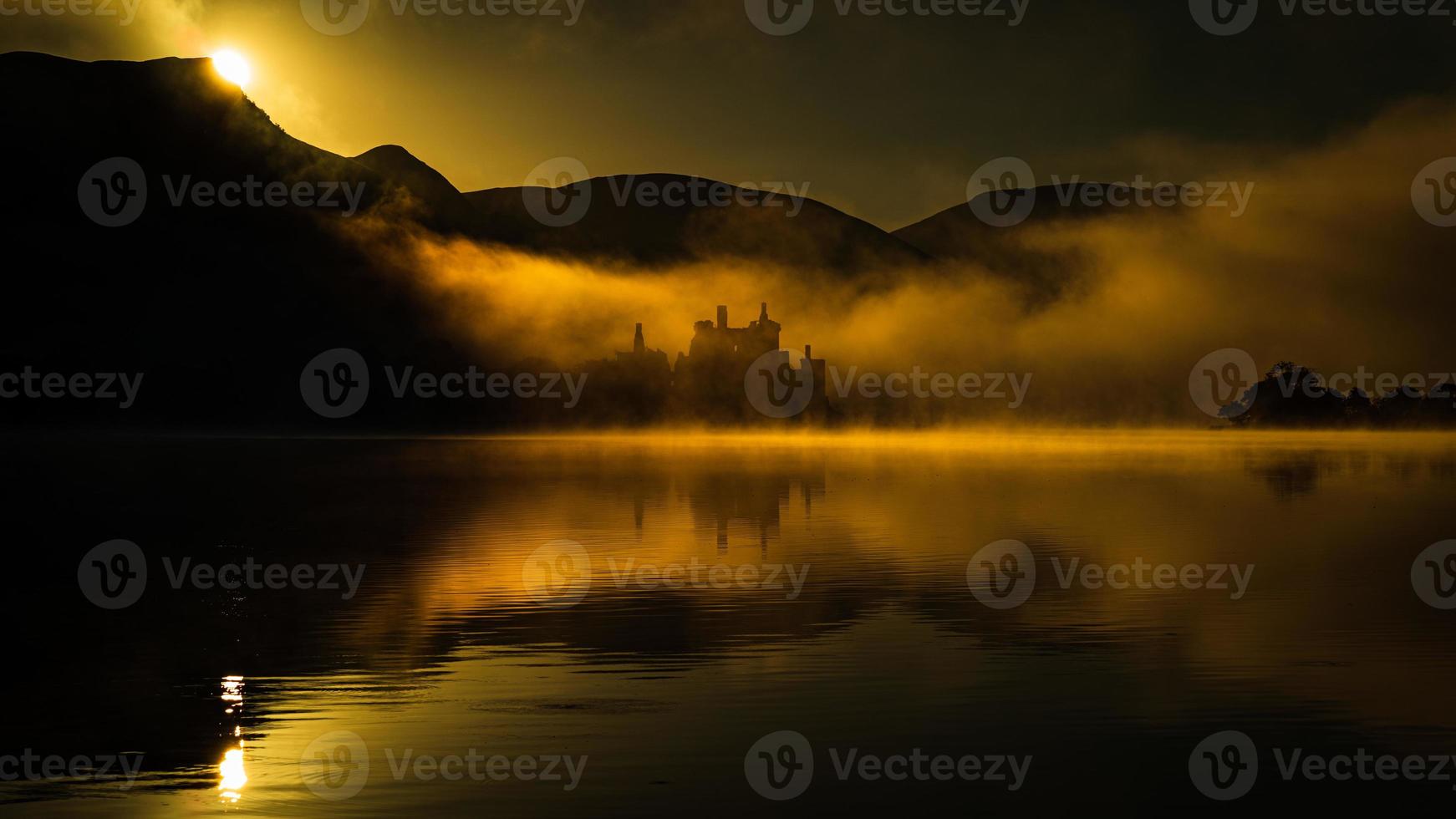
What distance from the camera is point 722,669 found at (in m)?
33.0

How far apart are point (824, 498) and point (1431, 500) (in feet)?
137

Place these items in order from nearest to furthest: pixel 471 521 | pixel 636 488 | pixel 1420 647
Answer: pixel 1420 647
pixel 471 521
pixel 636 488

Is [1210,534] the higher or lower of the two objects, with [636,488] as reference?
lower

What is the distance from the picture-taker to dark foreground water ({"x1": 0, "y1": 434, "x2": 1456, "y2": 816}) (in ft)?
76.9

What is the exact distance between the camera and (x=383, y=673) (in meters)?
32.3

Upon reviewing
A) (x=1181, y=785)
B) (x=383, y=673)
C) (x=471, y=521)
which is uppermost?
(x=471, y=521)

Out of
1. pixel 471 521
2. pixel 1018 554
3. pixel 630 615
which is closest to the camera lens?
pixel 630 615

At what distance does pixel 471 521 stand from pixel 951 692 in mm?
49866

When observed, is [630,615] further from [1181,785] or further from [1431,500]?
[1431,500]

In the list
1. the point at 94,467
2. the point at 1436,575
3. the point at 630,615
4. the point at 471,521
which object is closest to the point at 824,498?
the point at 471,521

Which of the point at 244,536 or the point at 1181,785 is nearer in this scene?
the point at 1181,785

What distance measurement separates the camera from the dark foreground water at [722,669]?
76.9ft

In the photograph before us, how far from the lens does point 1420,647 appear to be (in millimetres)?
36344

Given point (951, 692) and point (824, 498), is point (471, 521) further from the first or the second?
point (951, 692)
